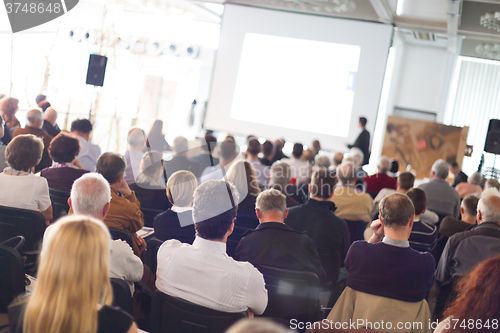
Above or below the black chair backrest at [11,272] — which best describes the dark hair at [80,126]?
above

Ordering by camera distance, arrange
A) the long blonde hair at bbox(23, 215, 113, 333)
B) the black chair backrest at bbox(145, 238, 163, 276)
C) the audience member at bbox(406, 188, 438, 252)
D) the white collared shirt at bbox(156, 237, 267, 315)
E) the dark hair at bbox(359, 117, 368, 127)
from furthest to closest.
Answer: the dark hair at bbox(359, 117, 368, 127), the audience member at bbox(406, 188, 438, 252), the black chair backrest at bbox(145, 238, 163, 276), the white collared shirt at bbox(156, 237, 267, 315), the long blonde hair at bbox(23, 215, 113, 333)

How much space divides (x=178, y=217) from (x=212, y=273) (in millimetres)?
1001

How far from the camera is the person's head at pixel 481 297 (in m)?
1.26

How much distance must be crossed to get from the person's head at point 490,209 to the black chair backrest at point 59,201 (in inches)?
116

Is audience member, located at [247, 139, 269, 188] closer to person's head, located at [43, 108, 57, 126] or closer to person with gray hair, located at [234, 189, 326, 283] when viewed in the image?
person's head, located at [43, 108, 57, 126]

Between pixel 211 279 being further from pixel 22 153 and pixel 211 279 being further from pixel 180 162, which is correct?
pixel 180 162

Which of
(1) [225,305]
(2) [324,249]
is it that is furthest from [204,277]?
(2) [324,249]

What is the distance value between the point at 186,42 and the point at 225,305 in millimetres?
11645

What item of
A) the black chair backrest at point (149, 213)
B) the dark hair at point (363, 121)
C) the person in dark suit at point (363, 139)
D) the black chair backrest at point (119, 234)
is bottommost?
the black chair backrest at point (149, 213)

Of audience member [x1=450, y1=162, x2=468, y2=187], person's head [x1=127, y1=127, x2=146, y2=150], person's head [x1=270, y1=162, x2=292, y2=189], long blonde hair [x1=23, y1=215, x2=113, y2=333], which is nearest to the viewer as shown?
long blonde hair [x1=23, y1=215, x2=113, y2=333]

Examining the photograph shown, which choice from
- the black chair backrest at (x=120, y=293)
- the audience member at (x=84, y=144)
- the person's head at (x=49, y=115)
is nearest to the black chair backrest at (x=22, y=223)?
the black chair backrest at (x=120, y=293)

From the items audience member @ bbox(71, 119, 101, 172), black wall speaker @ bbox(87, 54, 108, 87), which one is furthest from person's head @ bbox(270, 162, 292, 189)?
black wall speaker @ bbox(87, 54, 108, 87)

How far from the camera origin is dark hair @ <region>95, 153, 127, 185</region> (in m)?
2.92

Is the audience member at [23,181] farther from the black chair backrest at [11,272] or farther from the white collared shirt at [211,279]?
the white collared shirt at [211,279]
